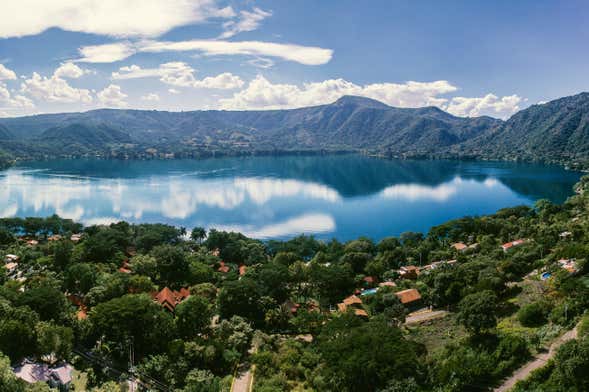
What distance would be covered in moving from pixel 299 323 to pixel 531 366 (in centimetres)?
1295

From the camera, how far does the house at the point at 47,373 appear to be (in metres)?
19.0

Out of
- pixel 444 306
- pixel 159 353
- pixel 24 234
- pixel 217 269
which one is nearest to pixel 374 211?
pixel 217 269

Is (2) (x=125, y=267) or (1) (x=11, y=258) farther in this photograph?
(1) (x=11, y=258)

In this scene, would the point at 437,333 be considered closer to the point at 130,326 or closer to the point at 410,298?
the point at 410,298

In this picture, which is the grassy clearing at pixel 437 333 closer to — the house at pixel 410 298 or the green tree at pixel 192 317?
the house at pixel 410 298

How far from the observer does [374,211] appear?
84000 mm

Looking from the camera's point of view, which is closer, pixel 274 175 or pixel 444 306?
pixel 444 306

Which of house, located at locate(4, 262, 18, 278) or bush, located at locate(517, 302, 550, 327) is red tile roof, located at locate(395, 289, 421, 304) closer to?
bush, located at locate(517, 302, 550, 327)

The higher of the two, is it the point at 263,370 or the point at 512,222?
the point at 512,222

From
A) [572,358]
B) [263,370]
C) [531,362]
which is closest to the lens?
[572,358]

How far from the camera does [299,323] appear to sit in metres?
26.2

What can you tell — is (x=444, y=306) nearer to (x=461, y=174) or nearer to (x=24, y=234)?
(x=24, y=234)

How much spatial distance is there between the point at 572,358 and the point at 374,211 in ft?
221

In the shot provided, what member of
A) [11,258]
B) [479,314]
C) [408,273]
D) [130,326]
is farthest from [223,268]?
[479,314]
